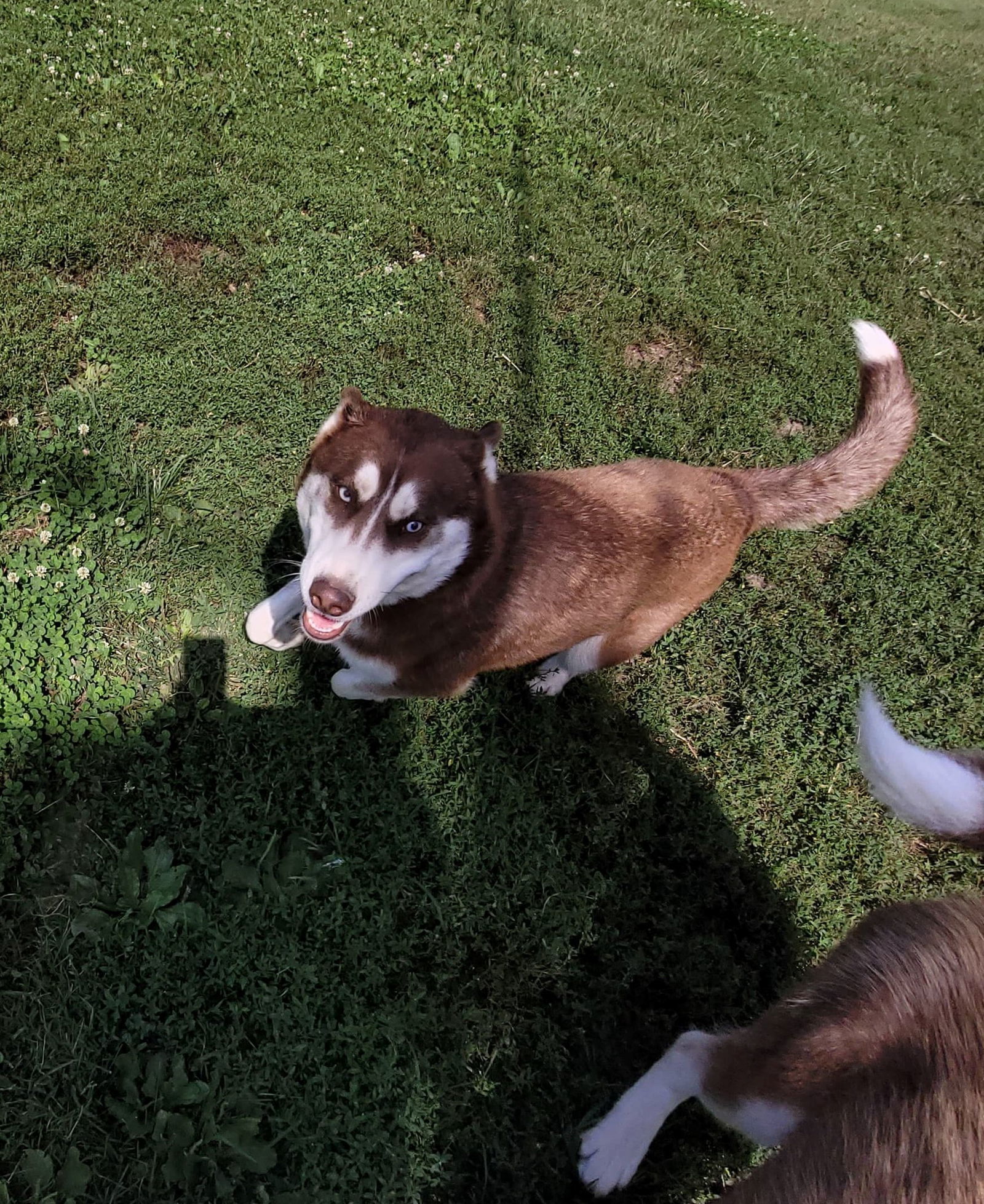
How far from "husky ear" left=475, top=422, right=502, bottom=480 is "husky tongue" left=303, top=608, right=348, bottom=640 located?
844 millimetres

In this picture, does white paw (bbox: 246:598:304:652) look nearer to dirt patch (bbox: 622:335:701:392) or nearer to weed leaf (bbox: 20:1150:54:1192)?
weed leaf (bbox: 20:1150:54:1192)

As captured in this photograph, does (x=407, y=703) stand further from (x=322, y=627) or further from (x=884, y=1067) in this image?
(x=884, y=1067)

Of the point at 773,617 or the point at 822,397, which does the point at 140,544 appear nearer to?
the point at 773,617

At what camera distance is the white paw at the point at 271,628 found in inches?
136

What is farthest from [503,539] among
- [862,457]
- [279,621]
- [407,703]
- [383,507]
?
[862,457]

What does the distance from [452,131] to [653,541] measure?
456 cm

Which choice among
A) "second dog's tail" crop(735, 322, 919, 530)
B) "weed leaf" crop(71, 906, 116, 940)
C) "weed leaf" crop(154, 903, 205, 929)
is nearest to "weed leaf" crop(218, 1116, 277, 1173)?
"weed leaf" crop(154, 903, 205, 929)

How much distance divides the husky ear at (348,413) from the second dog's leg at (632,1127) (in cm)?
281

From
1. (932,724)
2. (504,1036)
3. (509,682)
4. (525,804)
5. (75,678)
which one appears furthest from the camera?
(932,724)

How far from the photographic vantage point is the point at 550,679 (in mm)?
3846

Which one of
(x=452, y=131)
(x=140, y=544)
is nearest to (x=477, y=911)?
(x=140, y=544)

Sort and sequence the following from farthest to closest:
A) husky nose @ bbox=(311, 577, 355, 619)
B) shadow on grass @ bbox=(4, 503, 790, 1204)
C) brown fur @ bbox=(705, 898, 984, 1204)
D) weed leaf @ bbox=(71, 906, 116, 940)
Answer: weed leaf @ bbox=(71, 906, 116, 940)
shadow on grass @ bbox=(4, 503, 790, 1204)
husky nose @ bbox=(311, 577, 355, 619)
brown fur @ bbox=(705, 898, 984, 1204)

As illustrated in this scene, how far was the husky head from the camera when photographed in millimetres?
2408

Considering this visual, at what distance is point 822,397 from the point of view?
5234 millimetres
